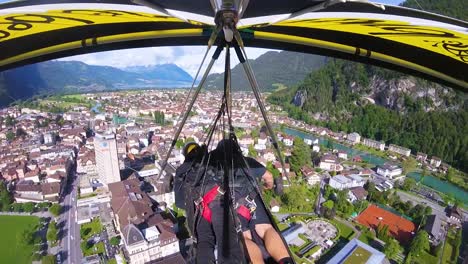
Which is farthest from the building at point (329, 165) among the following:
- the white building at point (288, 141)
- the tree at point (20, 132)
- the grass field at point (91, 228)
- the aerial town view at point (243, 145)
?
the tree at point (20, 132)

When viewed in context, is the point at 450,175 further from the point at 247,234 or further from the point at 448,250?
the point at 247,234

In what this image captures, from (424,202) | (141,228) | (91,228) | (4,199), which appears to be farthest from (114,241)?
(424,202)

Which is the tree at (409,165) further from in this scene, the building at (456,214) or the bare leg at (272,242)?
the bare leg at (272,242)

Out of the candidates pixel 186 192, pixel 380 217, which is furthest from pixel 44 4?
pixel 380 217

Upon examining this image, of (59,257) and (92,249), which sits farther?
(92,249)

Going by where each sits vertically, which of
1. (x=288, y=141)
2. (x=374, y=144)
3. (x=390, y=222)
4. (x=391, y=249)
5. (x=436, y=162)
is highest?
(x=391, y=249)

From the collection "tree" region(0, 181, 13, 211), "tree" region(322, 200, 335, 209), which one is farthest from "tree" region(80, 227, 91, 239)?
"tree" region(322, 200, 335, 209)

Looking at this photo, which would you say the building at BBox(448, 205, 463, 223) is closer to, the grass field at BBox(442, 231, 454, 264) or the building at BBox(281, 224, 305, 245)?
the grass field at BBox(442, 231, 454, 264)
